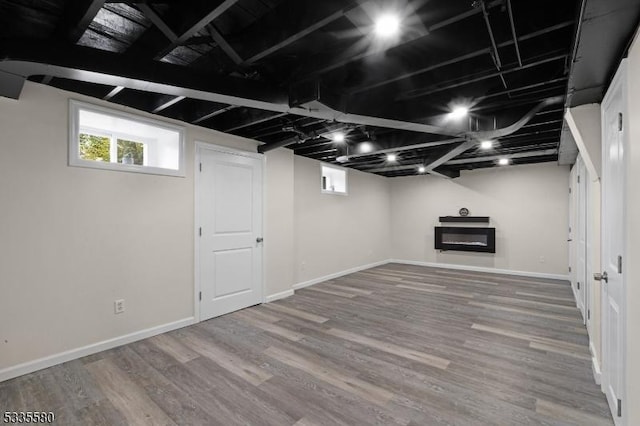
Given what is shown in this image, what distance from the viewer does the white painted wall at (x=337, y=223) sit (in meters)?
5.45

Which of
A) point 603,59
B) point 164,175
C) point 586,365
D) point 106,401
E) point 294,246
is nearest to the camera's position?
point 603,59

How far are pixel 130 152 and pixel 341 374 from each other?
10.3 feet

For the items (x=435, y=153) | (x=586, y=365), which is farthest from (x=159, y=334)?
(x=435, y=153)

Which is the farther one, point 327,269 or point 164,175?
point 327,269

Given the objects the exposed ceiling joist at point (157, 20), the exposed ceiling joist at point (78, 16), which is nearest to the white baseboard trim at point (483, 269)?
the exposed ceiling joist at point (157, 20)

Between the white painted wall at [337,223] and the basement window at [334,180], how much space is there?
4.0 inches

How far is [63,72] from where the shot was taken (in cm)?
192

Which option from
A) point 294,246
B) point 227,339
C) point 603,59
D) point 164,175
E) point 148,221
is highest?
point 603,59

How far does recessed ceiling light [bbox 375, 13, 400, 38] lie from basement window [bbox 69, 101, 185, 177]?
8.69 ft

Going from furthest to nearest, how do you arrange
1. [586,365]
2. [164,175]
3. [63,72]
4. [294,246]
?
[294,246]
[164,175]
[586,365]
[63,72]

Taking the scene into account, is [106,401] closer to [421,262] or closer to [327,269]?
[327,269]

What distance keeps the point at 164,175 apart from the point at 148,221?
54cm

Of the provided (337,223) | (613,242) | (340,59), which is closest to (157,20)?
(340,59)

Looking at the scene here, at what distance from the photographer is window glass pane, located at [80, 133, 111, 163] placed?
3.07 m
